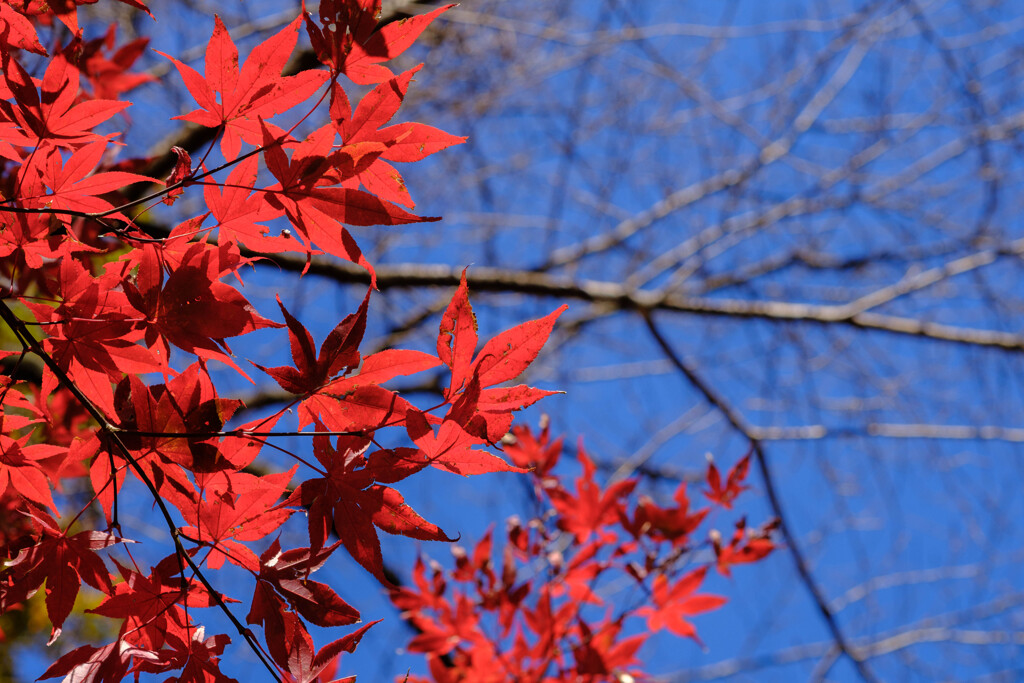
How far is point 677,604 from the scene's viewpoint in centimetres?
129

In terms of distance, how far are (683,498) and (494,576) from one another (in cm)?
44

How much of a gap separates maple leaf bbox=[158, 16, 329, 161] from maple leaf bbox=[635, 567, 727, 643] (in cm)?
107

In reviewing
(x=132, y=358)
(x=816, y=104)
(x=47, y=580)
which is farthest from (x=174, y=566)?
(x=816, y=104)

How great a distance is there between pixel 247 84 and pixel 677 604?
1141 mm

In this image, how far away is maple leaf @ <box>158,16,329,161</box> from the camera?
0.58m

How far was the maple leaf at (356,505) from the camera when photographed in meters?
0.56

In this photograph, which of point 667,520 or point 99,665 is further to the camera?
point 667,520

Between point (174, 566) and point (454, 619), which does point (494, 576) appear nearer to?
point (454, 619)

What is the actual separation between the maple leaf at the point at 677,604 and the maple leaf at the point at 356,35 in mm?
1065

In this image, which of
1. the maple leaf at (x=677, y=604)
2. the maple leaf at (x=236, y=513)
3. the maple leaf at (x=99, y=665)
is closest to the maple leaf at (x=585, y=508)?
the maple leaf at (x=677, y=604)

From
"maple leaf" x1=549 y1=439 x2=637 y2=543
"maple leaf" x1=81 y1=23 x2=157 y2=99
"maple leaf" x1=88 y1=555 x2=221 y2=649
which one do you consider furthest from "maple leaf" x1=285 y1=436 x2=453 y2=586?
"maple leaf" x1=81 y1=23 x2=157 y2=99

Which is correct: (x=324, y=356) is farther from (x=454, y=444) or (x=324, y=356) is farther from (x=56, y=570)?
(x=56, y=570)

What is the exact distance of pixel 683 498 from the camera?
4.24 ft

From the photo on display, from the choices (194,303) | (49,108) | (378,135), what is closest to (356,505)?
(194,303)
